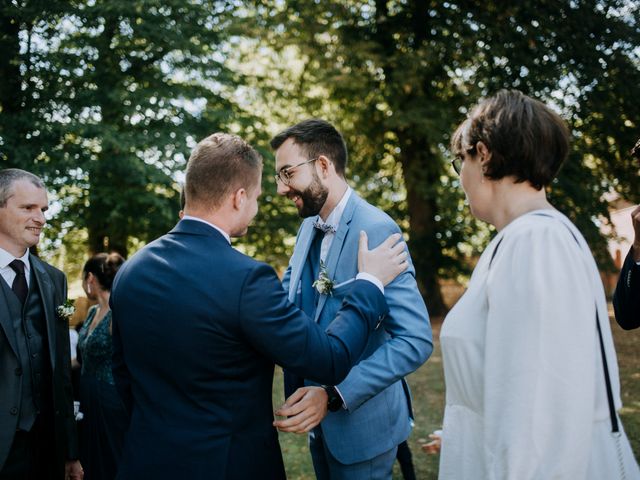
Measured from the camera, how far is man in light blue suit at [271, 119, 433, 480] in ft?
8.48

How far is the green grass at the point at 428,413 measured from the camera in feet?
19.6

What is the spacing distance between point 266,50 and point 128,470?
15.1 meters

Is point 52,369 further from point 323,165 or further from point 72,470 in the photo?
point 323,165

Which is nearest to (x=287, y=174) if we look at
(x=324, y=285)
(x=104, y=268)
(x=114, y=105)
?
(x=324, y=285)

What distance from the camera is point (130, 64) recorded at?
11.5 m

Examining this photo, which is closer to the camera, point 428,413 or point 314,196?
point 314,196

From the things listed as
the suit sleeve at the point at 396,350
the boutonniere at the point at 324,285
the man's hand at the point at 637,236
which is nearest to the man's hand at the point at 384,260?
the suit sleeve at the point at 396,350

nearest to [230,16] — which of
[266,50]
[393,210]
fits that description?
[266,50]

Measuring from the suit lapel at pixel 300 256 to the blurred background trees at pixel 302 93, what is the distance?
25.1 feet

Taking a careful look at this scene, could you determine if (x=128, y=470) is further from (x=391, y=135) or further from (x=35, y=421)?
(x=391, y=135)

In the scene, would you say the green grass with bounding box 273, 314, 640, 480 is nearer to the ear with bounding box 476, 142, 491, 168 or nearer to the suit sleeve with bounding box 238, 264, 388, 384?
the suit sleeve with bounding box 238, 264, 388, 384

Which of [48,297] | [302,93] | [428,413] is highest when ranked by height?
[302,93]

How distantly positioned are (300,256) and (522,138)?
1.73 meters

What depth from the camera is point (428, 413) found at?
8.09 m
